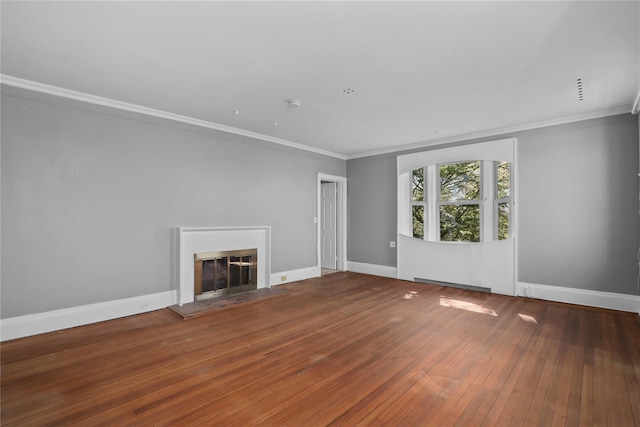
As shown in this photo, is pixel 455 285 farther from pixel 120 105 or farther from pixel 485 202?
pixel 120 105

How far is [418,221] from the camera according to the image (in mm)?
6016

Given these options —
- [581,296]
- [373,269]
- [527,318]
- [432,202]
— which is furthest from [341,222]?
[581,296]

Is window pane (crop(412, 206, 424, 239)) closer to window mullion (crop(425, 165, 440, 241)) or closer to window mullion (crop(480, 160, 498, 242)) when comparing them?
window mullion (crop(425, 165, 440, 241))

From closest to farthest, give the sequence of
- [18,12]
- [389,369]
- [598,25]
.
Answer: [18,12] < [598,25] < [389,369]

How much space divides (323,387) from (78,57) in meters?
3.53

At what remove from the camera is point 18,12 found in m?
2.14

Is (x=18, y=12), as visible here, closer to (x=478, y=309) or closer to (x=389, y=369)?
(x=389, y=369)

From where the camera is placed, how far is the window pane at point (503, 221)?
16.5ft

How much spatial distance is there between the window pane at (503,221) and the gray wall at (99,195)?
13.9ft

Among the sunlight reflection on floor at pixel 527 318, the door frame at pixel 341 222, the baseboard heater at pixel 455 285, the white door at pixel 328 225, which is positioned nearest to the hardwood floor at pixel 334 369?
the sunlight reflection on floor at pixel 527 318

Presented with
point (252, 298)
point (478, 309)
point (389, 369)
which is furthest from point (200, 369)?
point (478, 309)

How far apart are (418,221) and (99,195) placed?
519cm

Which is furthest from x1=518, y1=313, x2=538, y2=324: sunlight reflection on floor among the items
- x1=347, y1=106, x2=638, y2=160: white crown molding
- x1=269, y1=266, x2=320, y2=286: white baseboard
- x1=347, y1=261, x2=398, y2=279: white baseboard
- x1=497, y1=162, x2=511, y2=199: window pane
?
x1=269, y1=266, x2=320, y2=286: white baseboard

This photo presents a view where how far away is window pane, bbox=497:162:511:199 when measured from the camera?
16.4 ft
